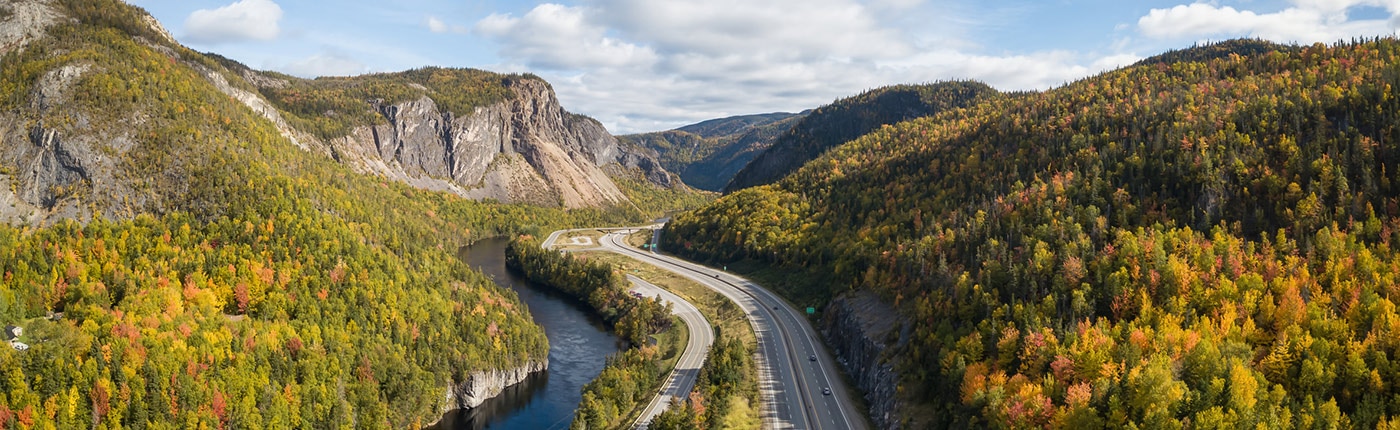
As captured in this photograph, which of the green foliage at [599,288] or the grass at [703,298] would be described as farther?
the green foliage at [599,288]

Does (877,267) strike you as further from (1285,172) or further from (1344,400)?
(1344,400)

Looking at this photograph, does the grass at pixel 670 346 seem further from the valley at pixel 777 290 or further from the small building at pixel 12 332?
the small building at pixel 12 332

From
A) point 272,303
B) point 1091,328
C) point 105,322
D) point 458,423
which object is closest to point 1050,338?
point 1091,328

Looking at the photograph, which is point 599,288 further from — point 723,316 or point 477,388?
point 477,388


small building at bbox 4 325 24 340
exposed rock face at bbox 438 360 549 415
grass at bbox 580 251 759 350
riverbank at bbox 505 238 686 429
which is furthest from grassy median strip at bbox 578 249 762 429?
small building at bbox 4 325 24 340

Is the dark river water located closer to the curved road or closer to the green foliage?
the green foliage

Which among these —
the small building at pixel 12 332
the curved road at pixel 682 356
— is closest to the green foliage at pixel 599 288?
the curved road at pixel 682 356
